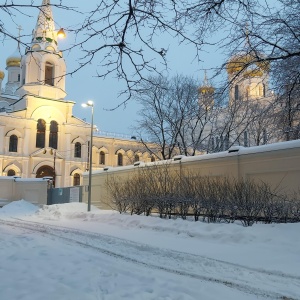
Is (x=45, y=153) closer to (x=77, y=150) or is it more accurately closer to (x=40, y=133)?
(x=40, y=133)

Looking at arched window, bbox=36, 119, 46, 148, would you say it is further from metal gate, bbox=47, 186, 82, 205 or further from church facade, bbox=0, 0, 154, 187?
metal gate, bbox=47, 186, 82, 205

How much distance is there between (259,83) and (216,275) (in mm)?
6780

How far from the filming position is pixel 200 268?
7.77m

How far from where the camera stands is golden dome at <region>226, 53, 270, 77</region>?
9.81 m

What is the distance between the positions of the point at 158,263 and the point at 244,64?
5.35m

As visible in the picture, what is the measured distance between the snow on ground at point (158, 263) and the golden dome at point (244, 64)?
14.8 ft

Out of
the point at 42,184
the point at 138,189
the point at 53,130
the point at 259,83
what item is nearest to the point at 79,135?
the point at 53,130

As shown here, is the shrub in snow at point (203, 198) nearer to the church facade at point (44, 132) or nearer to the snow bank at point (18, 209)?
the snow bank at point (18, 209)

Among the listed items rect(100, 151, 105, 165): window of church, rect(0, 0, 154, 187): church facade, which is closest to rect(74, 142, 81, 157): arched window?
rect(0, 0, 154, 187): church facade

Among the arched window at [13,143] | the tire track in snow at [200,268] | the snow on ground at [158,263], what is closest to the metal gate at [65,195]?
the arched window at [13,143]

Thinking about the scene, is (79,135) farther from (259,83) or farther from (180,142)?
(259,83)

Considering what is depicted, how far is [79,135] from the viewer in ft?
176

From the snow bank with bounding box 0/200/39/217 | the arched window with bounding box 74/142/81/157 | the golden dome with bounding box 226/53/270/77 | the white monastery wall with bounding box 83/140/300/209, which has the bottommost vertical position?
the snow bank with bounding box 0/200/39/217

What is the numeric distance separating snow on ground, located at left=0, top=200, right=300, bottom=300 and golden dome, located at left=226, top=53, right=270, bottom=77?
450 centimetres
